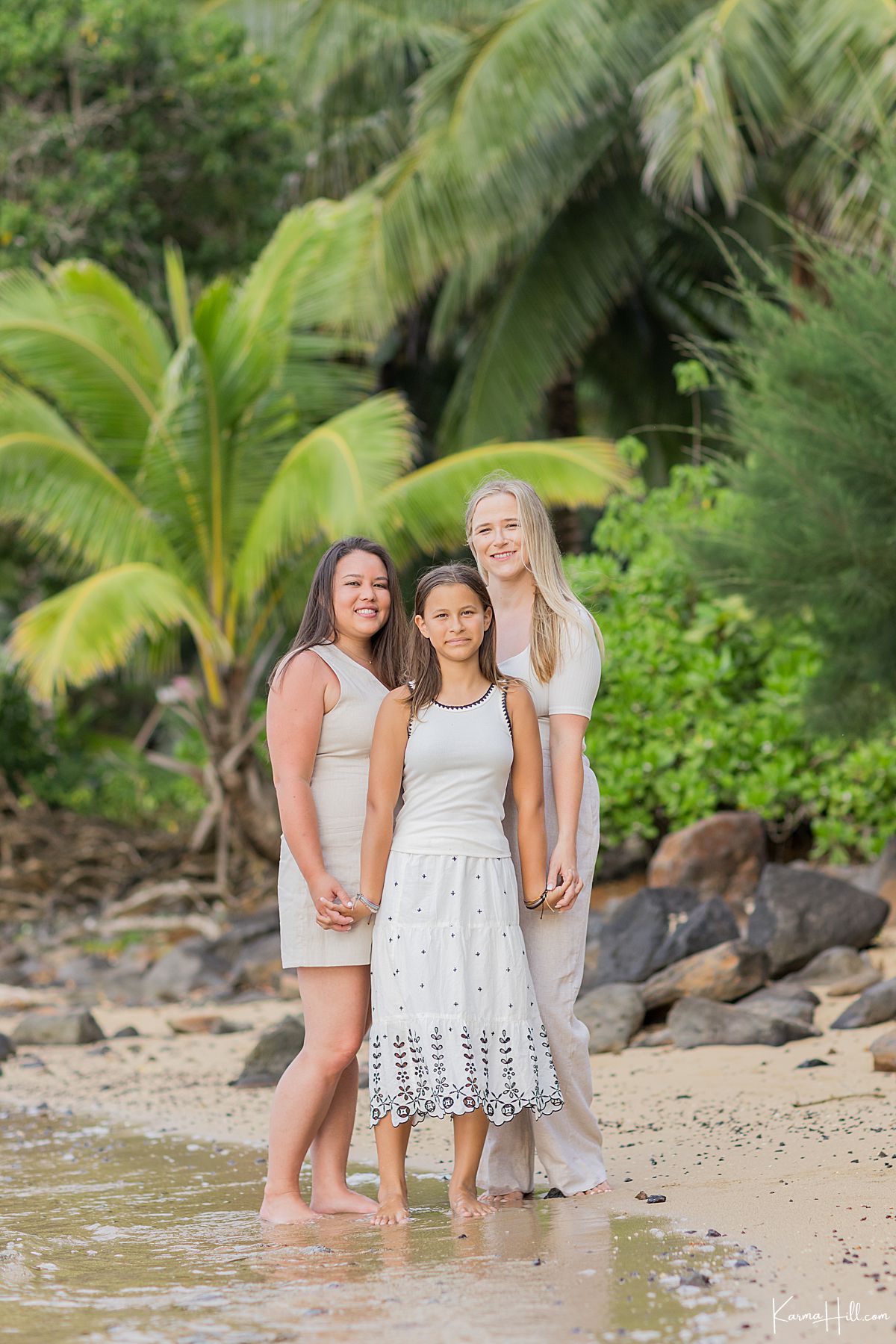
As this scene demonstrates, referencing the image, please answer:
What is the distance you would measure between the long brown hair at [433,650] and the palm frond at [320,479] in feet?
21.8

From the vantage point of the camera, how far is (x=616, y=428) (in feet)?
61.6

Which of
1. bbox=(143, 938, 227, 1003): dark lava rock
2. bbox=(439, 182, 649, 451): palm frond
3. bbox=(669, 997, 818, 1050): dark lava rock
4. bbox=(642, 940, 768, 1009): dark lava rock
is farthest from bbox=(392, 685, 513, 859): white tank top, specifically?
bbox=(439, 182, 649, 451): palm frond

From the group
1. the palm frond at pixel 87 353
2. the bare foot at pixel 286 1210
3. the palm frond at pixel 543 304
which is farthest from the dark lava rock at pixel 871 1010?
the palm frond at pixel 543 304

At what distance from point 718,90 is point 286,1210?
30.1ft

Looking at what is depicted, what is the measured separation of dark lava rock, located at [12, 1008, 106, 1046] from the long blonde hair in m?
4.90

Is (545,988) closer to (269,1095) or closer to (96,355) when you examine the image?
(269,1095)

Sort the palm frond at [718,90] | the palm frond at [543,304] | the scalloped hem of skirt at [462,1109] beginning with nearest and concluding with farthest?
the scalloped hem of skirt at [462,1109] < the palm frond at [718,90] < the palm frond at [543,304]

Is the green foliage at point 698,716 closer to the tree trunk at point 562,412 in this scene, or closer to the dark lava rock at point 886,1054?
the dark lava rock at point 886,1054

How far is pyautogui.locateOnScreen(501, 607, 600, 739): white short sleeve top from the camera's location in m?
4.10

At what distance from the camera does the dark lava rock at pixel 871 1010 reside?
593 centimetres

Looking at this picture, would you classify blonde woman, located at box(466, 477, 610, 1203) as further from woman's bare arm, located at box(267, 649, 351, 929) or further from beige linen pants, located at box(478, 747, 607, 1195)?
woman's bare arm, located at box(267, 649, 351, 929)

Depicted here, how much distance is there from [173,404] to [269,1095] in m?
6.32

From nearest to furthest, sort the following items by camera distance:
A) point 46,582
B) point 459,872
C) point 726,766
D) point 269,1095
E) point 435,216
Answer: point 459,872, point 269,1095, point 726,766, point 435,216, point 46,582

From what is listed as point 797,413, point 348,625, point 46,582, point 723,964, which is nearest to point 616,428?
point 46,582
